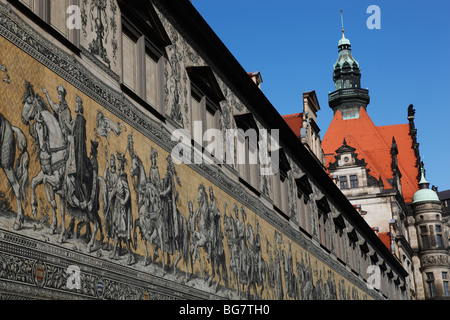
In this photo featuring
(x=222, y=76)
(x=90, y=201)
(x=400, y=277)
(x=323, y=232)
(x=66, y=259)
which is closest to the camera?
(x=66, y=259)

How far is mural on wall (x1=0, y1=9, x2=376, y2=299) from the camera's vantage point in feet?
21.9

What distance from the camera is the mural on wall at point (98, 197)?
6.69 meters

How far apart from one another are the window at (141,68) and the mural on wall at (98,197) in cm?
74

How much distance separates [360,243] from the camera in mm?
27938

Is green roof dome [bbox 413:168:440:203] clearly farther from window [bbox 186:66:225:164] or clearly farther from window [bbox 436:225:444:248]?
window [bbox 186:66:225:164]

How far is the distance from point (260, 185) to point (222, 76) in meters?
2.81

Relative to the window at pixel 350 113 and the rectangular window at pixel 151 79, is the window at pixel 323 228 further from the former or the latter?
the window at pixel 350 113

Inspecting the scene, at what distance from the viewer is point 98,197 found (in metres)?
8.07

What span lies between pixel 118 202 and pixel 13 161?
2.12 meters

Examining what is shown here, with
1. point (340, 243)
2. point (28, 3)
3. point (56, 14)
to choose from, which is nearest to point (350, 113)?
point (340, 243)

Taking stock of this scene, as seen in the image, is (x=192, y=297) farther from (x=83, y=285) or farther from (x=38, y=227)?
(x=38, y=227)

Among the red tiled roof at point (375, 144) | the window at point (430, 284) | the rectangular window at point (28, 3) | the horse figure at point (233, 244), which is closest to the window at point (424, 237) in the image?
the window at point (430, 284)

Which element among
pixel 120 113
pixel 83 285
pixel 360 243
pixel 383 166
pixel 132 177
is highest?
pixel 383 166

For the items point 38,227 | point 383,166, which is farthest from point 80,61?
point 383,166
